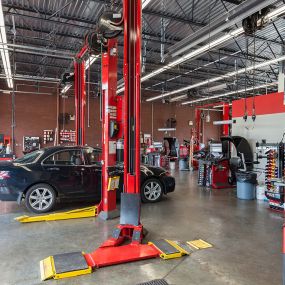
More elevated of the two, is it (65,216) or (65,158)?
(65,158)

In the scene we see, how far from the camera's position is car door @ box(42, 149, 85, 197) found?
5363 millimetres

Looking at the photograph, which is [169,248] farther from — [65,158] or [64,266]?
[65,158]

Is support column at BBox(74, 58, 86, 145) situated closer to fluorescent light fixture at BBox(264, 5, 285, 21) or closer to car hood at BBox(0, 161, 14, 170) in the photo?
car hood at BBox(0, 161, 14, 170)

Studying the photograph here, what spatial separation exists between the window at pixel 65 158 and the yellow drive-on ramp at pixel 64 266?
2534 millimetres

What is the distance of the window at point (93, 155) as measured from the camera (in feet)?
19.1

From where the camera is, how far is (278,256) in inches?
133

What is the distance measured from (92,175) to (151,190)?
1498 mm

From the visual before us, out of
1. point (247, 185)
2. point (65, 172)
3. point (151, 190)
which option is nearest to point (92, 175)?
point (65, 172)

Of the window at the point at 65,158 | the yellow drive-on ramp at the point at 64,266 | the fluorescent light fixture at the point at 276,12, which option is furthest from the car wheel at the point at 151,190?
the fluorescent light fixture at the point at 276,12

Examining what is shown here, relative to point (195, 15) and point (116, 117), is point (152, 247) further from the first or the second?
point (195, 15)

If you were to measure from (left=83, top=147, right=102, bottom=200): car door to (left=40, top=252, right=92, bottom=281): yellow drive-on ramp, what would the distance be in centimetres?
244

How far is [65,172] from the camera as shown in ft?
17.9

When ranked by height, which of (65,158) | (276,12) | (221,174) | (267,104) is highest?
(276,12)

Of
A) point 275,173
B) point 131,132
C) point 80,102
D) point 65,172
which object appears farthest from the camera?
point 80,102
